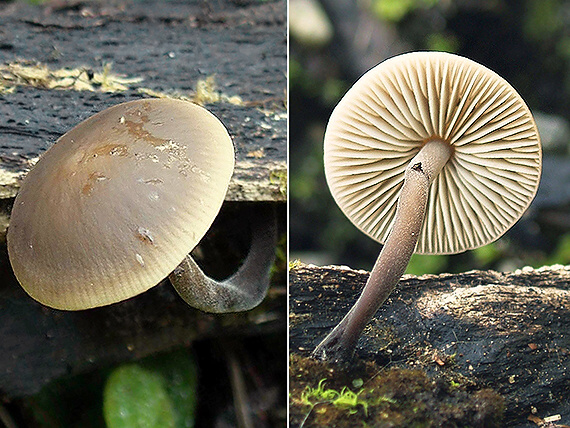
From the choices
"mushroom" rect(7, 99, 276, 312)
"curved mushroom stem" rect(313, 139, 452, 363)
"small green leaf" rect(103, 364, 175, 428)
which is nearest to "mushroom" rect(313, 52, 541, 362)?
"curved mushroom stem" rect(313, 139, 452, 363)

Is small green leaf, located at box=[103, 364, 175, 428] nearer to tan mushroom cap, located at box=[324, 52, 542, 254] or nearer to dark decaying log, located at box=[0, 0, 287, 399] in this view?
dark decaying log, located at box=[0, 0, 287, 399]

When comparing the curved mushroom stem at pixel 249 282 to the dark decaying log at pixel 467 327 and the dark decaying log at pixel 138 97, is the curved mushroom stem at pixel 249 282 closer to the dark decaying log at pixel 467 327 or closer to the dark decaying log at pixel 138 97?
the dark decaying log at pixel 138 97

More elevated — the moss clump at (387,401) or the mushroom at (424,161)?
the mushroom at (424,161)

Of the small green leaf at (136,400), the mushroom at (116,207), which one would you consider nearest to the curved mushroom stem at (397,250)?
the mushroom at (116,207)

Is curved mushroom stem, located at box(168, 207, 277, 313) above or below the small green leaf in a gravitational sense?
above

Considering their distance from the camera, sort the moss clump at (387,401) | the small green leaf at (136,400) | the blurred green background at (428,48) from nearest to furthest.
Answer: the moss clump at (387,401)
the small green leaf at (136,400)
the blurred green background at (428,48)

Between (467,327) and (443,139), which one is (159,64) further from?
(467,327)
